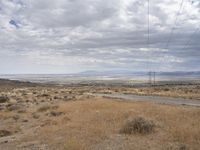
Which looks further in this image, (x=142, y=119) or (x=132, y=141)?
(x=142, y=119)

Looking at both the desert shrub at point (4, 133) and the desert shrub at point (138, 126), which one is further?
the desert shrub at point (4, 133)

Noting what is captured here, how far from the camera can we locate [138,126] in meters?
17.4

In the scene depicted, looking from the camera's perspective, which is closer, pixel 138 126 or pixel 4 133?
pixel 138 126

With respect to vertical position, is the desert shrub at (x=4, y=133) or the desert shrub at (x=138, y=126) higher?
the desert shrub at (x=138, y=126)

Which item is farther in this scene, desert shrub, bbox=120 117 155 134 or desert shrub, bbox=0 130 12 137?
desert shrub, bbox=0 130 12 137

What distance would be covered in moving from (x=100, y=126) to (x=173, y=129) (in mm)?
4036

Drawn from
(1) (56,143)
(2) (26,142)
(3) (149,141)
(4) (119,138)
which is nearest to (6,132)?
(2) (26,142)

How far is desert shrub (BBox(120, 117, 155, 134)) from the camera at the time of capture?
17.2 m

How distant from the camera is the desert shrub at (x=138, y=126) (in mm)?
17219

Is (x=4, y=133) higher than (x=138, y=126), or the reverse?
(x=138, y=126)

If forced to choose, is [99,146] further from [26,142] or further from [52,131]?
[52,131]

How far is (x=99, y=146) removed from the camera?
14492 mm

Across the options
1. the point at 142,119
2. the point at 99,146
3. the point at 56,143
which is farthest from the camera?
the point at 142,119

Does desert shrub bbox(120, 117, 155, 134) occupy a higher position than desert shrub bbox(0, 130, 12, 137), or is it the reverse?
desert shrub bbox(120, 117, 155, 134)
